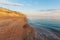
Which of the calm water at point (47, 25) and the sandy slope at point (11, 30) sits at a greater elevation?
the sandy slope at point (11, 30)

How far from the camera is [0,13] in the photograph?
117 inches

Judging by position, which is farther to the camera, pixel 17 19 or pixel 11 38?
pixel 17 19

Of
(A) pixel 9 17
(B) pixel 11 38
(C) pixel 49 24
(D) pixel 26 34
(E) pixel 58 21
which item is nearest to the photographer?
(B) pixel 11 38

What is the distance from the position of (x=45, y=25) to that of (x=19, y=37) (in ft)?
9.12

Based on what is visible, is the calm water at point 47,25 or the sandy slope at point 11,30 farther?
the calm water at point 47,25

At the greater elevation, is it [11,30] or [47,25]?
[11,30]

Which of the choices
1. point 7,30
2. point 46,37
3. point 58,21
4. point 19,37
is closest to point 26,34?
point 19,37

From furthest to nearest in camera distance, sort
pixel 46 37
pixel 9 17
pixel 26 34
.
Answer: pixel 46 37
pixel 9 17
pixel 26 34

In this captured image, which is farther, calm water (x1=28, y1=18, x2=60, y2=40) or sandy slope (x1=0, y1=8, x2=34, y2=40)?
calm water (x1=28, y1=18, x2=60, y2=40)

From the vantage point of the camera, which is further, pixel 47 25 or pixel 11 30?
pixel 47 25

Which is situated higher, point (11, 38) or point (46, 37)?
point (11, 38)

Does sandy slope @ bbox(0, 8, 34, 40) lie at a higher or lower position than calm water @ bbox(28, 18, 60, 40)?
higher

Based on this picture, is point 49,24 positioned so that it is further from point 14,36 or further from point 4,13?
point 14,36

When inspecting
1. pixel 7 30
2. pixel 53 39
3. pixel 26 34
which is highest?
pixel 7 30
